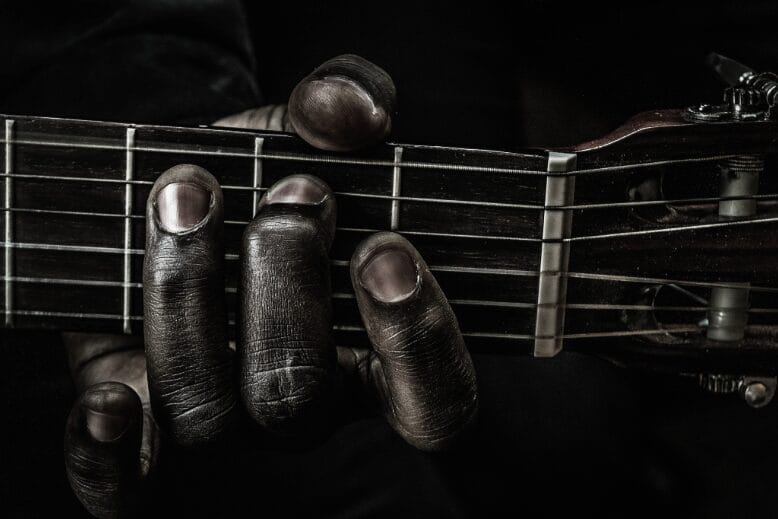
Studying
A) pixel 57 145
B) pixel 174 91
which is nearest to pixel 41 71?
pixel 174 91

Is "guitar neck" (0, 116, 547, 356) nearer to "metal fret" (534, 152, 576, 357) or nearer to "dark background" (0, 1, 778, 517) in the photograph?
"metal fret" (534, 152, 576, 357)

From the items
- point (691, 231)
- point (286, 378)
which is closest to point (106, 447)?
point (286, 378)

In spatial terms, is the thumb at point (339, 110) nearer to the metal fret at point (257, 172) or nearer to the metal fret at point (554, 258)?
the metal fret at point (257, 172)

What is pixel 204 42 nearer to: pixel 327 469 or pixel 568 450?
pixel 327 469

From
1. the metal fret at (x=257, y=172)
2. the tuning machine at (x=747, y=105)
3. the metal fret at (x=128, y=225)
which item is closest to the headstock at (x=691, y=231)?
the tuning machine at (x=747, y=105)

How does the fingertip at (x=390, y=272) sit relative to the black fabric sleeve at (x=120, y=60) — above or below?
below

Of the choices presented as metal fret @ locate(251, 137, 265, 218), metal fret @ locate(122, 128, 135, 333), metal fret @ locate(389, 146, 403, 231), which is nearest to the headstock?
metal fret @ locate(389, 146, 403, 231)

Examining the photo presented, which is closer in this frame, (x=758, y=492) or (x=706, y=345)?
(x=706, y=345)
